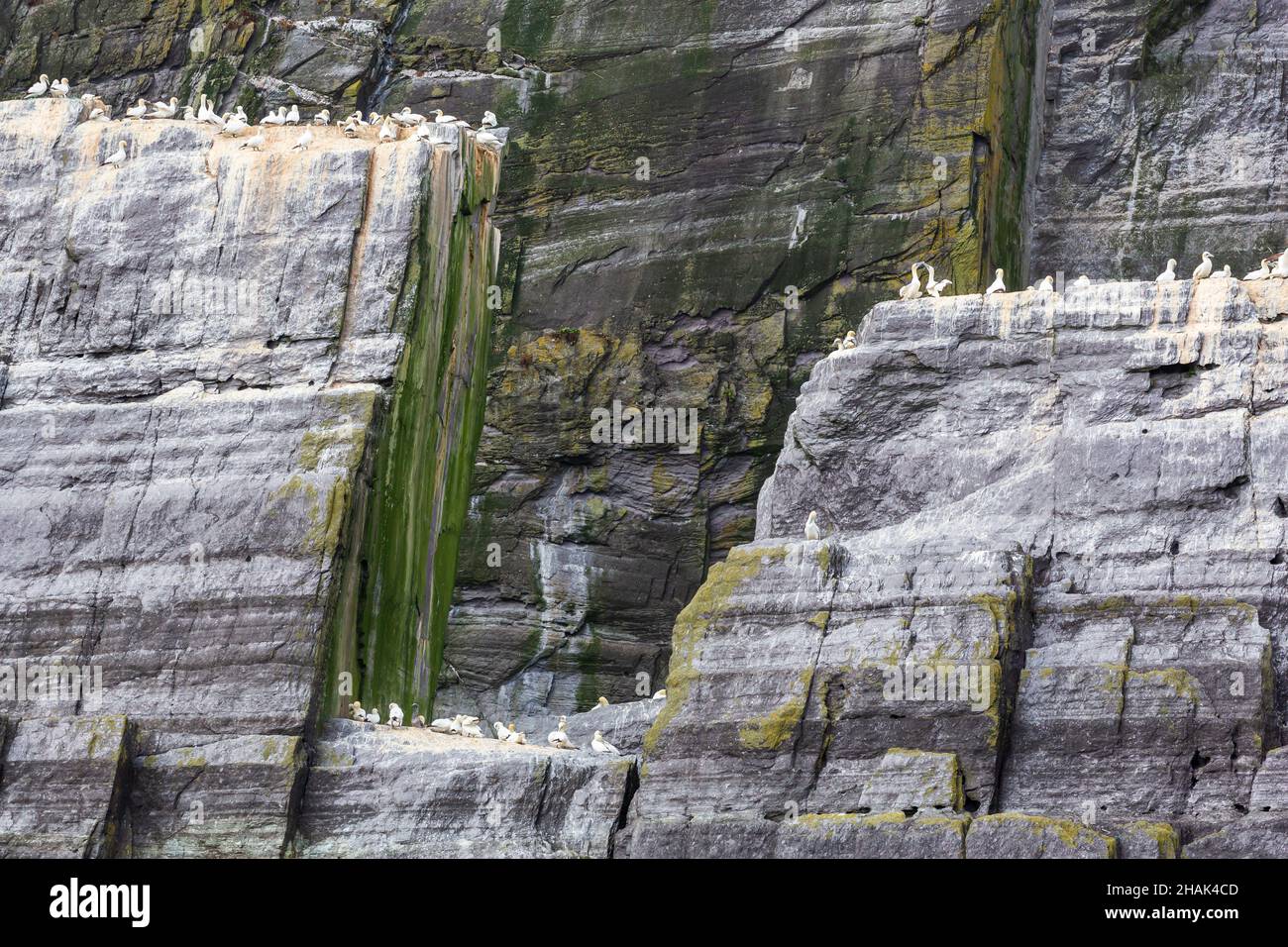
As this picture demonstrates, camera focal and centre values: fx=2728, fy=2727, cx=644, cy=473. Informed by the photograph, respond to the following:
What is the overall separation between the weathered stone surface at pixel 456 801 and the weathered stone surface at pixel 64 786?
228cm

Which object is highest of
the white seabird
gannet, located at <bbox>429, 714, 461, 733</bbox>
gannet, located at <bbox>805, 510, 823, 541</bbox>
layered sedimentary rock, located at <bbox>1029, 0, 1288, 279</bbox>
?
layered sedimentary rock, located at <bbox>1029, 0, 1288, 279</bbox>

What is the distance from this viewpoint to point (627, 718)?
41.7 meters

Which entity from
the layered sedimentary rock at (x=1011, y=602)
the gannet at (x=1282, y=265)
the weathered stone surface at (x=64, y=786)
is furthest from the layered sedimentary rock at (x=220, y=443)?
the gannet at (x=1282, y=265)

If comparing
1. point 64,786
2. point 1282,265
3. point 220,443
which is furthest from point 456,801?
point 1282,265

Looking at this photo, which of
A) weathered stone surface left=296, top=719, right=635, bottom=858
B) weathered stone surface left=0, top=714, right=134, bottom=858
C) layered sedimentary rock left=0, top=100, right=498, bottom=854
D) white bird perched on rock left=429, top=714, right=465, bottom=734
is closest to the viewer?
weathered stone surface left=296, top=719, right=635, bottom=858

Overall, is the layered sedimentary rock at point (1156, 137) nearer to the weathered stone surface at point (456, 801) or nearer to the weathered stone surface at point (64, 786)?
the weathered stone surface at point (456, 801)

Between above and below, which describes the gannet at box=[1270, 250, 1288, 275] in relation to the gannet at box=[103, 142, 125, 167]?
below

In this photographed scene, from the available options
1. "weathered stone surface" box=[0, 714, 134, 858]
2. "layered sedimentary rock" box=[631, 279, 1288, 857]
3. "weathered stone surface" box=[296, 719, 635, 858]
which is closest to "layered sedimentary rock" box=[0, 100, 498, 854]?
"weathered stone surface" box=[0, 714, 134, 858]

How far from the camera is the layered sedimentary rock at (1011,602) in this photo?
30219mm

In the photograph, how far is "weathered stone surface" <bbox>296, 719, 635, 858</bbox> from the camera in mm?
31734

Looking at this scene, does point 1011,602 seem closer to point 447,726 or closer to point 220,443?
point 447,726

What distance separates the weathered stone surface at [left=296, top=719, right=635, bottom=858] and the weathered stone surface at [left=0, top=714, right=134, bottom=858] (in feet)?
7.47

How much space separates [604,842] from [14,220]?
12569mm

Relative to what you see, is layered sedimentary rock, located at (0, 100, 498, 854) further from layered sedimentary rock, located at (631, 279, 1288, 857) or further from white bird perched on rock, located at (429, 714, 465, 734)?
layered sedimentary rock, located at (631, 279, 1288, 857)
